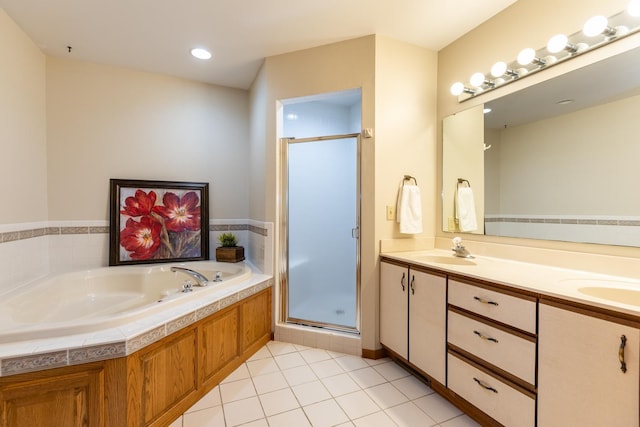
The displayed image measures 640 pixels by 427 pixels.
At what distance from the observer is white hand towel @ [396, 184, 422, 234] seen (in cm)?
228

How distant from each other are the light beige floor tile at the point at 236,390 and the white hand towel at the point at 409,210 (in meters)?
1.57

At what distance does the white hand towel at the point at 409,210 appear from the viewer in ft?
A: 7.48

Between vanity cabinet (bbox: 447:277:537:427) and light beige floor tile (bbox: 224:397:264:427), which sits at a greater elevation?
vanity cabinet (bbox: 447:277:537:427)

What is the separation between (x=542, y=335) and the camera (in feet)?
4.09

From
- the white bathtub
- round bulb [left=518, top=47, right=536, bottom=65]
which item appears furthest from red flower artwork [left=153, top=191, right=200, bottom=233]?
round bulb [left=518, top=47, right=536, bottom=65]

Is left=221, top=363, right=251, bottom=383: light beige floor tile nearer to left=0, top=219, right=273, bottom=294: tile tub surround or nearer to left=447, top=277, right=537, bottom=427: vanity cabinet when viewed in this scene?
left=0, top=219, right=273, bottom=294: tile tub surround

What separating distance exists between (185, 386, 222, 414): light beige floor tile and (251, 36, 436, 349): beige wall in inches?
44.9

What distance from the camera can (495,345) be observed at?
4.75ft

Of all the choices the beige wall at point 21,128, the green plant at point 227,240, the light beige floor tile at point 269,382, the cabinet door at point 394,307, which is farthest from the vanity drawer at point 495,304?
the beige wall at point 21,128

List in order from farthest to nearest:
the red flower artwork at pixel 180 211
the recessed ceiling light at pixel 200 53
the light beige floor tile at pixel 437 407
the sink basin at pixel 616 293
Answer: the red flower artwork at pixel 180 211 < the recessed ceiling light at pixel 200 53 < the light beige floor tile at pixel 437 407 < the sink basin at pixel 616 293

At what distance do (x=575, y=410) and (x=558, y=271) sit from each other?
75cm

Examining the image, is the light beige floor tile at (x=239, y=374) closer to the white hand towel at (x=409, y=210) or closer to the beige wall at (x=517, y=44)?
the white hand towel at (x=409, y=210)

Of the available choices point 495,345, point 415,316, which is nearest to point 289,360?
point 415,316

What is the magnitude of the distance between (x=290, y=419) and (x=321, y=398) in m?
0.26
